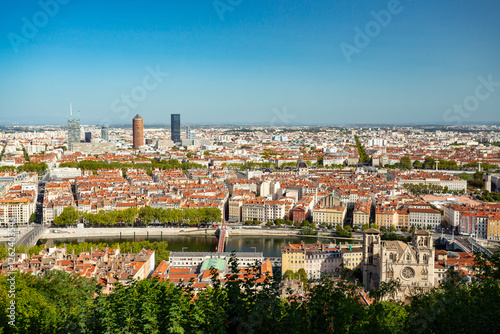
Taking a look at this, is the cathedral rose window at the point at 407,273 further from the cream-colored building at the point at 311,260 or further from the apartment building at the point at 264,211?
the apartment building at the point at 264,211

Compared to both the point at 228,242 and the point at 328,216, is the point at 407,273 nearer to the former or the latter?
the point at 228,242

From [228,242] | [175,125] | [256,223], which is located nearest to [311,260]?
[228,242]

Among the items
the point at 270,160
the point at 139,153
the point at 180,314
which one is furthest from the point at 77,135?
the point at 180,314

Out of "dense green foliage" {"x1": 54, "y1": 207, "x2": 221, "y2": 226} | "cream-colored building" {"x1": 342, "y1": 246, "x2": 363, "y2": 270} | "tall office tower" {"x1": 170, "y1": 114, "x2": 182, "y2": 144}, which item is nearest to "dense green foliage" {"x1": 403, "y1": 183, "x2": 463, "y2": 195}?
"dense green foliage" {"x1": 54, "y1": 207, "x2": 221, "y2": 226}

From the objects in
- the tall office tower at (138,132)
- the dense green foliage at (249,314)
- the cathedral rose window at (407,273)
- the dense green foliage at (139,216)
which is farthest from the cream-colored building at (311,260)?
the tall office tower at (138,132)

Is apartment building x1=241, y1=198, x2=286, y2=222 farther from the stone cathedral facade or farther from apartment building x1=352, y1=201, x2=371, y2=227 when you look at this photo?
the stone cathedral facade

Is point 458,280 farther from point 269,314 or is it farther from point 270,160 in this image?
point 270,160
